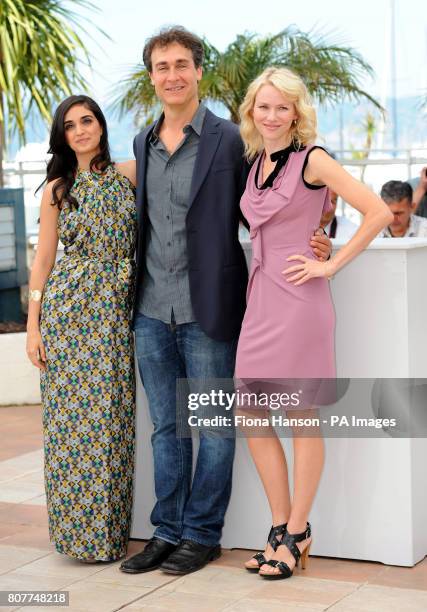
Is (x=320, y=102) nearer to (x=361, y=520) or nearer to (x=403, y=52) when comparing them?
(x=361, y=520)

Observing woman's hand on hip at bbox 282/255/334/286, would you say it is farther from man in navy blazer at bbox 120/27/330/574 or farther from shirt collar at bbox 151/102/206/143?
shirt collar at bbox 151/102/206/143

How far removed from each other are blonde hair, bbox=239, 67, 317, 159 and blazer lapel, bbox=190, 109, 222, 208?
0.11 metres

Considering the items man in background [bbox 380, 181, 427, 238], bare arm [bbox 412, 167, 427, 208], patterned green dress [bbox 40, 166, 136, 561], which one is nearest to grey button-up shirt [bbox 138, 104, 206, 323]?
patterned green dress [bbox 40, 166, 136, 561]

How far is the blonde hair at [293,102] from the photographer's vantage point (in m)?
3.91

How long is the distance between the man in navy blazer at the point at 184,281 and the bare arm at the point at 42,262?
14.5 inches

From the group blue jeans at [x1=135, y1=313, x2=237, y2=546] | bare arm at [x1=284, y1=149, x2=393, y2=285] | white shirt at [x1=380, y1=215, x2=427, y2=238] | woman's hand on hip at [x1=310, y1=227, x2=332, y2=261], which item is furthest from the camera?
white shirt at [x1=380, y1=215, x2=427, y2=238]

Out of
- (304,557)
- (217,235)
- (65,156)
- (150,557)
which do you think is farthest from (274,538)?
(65,156)

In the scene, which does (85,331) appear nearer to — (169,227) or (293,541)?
(169,227)

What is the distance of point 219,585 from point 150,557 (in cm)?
32

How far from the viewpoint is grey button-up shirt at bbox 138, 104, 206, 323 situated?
411cm

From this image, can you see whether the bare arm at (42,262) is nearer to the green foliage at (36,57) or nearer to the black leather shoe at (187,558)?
the black leather shoe at (187,558)

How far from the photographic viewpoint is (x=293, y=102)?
3924 mm

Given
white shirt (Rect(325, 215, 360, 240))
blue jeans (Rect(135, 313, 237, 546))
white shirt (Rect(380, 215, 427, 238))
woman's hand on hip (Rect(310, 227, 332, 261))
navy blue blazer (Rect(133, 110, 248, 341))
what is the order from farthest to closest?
white shirt (Rect(380, 215, 427, 238))
white shirt (Rect(325, 215, 360, 240))
blue jeans (Rect(135, 313, 237, 546))
navy blue blazer (Rect(133, 110, 248, 341))
woman's hand on hip (Rect(310, 227, 332, 261))

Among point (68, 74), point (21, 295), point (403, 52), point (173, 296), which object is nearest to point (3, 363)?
point (21, 295)
